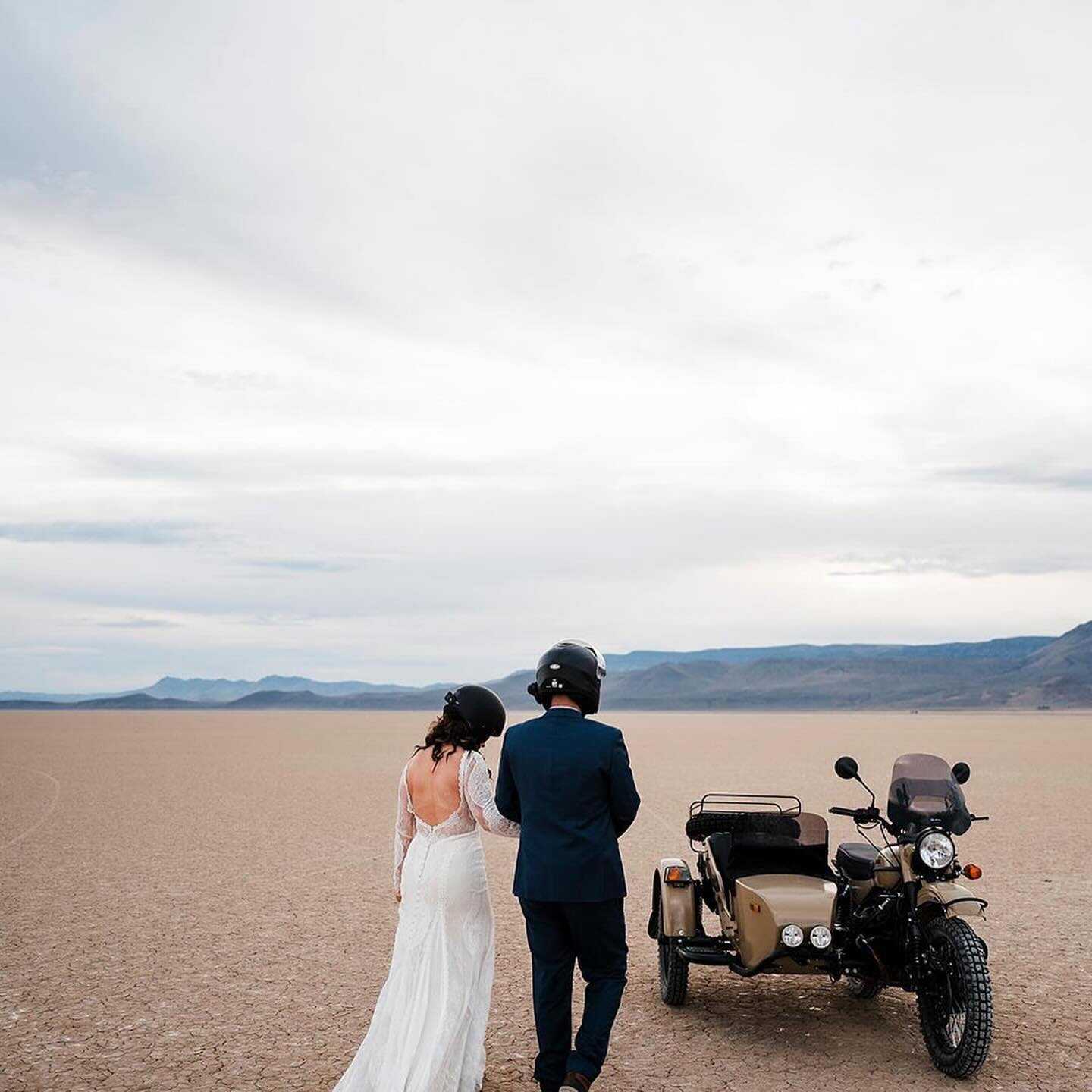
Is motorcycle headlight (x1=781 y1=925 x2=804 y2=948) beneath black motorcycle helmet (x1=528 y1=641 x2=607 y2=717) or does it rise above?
beneath

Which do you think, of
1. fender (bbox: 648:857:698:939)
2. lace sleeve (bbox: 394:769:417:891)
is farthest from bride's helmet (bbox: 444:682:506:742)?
fender (bbox: 648:857:698:939)

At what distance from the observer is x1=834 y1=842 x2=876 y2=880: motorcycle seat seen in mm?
6965

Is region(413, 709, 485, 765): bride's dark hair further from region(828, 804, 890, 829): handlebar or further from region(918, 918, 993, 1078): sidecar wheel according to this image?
region(918, 918, 993, 1078): sidecar wheel

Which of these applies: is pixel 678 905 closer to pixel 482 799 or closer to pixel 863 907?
pixel 863 907

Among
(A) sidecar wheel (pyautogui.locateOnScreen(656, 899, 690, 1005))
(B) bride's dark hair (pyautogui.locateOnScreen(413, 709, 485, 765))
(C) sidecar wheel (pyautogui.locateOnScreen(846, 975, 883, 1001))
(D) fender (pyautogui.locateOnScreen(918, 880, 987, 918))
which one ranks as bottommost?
(C) sidecar wheel (pyautogui.locateOnScreen(846, 975, 883, 1001))

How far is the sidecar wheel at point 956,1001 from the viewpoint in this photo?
19.5ft

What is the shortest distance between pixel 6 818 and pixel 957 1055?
1607 cm

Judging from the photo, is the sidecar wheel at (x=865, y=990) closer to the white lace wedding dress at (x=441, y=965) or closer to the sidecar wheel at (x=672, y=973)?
the sidecar wheel at (x=672, y=973)

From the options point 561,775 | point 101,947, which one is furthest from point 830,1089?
point 101,947

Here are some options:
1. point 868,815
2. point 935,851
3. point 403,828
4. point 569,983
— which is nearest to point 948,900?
point 935,851

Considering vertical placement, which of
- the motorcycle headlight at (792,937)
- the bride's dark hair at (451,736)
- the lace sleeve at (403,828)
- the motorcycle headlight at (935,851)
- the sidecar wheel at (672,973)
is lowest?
the sidecar wheel at (672,973)

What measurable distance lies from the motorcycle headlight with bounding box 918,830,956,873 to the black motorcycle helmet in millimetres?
1892

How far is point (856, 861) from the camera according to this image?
7.00 m

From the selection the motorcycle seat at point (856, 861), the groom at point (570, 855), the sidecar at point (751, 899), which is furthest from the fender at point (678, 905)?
the groom at point (570, 855)
